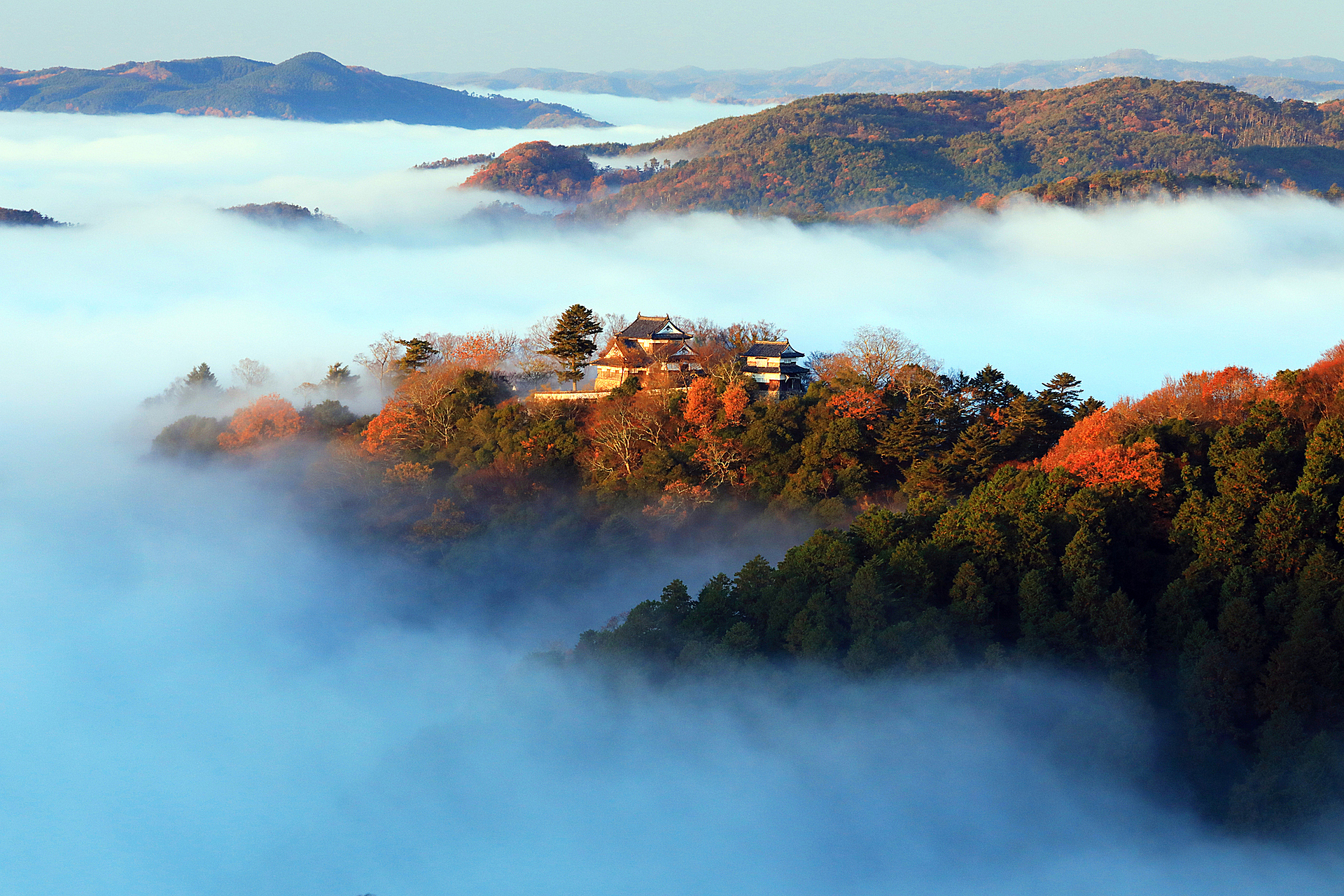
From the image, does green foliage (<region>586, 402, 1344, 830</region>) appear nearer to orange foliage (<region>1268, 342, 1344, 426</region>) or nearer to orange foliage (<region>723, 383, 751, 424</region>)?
orange foliage (<region>1268, 342, 1344, 426</region>)

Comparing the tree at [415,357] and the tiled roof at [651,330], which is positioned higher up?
the tiled roof at [651,330]

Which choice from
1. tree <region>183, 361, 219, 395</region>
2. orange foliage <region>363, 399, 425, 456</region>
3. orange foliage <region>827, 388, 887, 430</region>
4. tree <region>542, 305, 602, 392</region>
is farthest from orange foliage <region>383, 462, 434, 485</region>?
tree <region>183, 361, 219, 395</region>

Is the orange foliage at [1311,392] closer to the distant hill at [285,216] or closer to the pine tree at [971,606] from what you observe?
the pine tree at [971,606]

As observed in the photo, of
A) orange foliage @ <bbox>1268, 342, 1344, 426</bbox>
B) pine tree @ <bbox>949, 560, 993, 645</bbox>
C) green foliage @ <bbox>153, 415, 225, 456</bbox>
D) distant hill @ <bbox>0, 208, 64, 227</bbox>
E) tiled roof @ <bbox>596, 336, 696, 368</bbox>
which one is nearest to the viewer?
pine tree @ <bbox>949, 560, 993, 645</bbox>

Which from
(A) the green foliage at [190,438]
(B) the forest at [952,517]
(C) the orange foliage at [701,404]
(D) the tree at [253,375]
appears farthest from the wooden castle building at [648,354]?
A: (D) the tree at [253,375]

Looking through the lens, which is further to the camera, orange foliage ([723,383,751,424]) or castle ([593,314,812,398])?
castle ([593,314,812,398])

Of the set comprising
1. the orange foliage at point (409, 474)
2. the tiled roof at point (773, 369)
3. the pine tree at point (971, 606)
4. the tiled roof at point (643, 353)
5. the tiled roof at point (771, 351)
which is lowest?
the orange foliage at point (409, 474)

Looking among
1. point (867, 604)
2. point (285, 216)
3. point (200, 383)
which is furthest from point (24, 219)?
point (867, 604)
